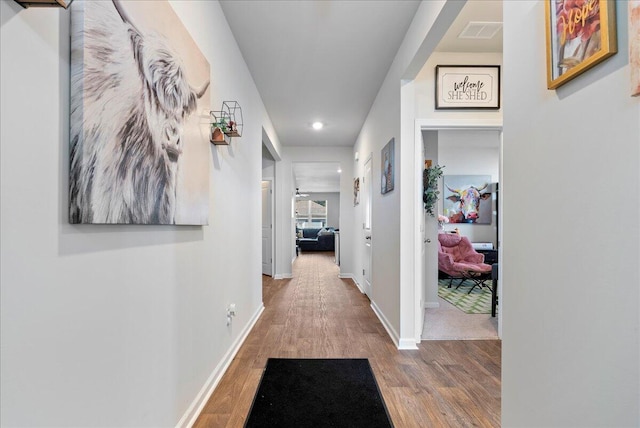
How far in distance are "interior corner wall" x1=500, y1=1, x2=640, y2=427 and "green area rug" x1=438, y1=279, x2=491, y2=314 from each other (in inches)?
109

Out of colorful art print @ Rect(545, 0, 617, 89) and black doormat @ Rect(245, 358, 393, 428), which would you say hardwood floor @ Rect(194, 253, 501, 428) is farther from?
colorful art print @ Rect(545, 0, 617, 89)

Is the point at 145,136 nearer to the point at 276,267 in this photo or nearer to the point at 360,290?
Answer: the point at 360,290

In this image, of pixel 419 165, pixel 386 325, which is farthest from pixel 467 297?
pixel 419 165

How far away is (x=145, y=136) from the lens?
115 centimetres

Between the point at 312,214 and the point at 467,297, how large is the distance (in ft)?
32.8

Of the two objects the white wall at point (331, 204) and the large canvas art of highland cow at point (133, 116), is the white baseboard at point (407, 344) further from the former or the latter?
the white wall at point (331, 204)

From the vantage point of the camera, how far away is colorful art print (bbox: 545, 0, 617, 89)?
2.48 feet

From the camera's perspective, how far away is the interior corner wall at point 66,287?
68 centimetres

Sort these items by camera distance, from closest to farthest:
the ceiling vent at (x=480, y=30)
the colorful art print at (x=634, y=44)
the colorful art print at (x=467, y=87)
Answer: the colorful art print at (x=634, y=44), the ceiling vent at (x=480, y=30), the colorful art print at (x=467, y=87)

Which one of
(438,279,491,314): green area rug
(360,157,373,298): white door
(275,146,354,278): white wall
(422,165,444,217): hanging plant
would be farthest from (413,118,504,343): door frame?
(275,146,354,278): white wall

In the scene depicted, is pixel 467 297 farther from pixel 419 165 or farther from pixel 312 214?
pixel 312 214

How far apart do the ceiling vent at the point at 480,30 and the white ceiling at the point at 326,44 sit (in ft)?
0.12

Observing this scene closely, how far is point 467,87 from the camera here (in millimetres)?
2803

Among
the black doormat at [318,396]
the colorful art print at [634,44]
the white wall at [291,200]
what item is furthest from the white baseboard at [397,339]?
the white wall at [291,200]
